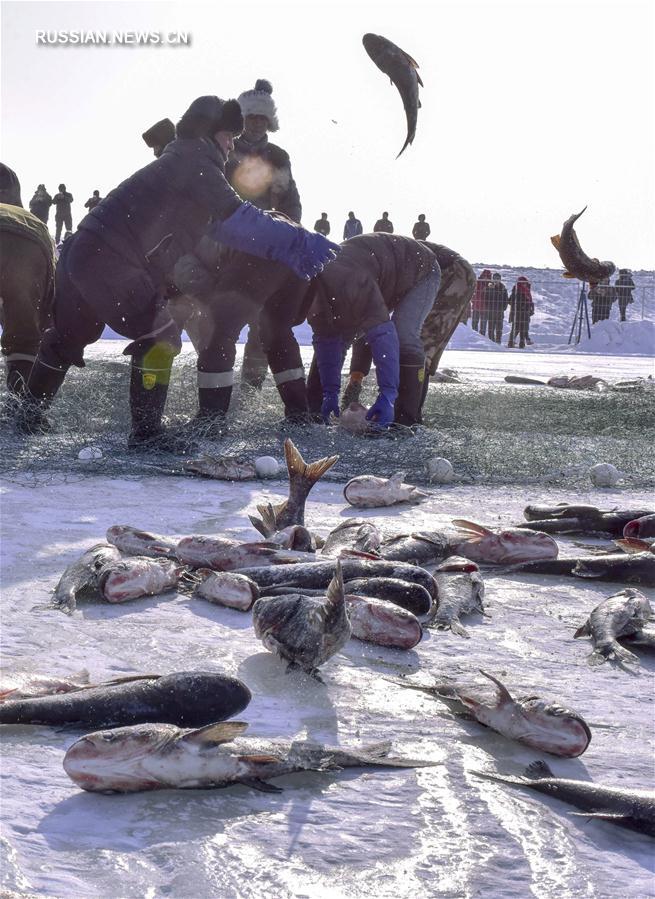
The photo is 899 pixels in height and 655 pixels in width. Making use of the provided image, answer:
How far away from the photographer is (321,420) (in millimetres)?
8594

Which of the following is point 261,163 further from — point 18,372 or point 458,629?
point 458,629

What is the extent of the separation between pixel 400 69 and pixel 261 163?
1543 millimetres

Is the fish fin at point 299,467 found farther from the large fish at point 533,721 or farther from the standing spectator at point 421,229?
the standing spectator at point 421,229

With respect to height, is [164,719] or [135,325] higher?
[135,325]

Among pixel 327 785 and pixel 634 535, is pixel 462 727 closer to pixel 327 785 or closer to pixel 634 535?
pixel 327 785

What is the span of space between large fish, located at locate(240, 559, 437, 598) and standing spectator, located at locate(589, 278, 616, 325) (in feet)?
92.4

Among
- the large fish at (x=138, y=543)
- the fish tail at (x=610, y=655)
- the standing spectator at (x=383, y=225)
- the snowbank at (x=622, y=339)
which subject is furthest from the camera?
the snowbank at (x=622, y=339)

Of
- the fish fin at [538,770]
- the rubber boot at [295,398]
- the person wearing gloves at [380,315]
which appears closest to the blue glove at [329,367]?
the person wearing gloves at [380,315]

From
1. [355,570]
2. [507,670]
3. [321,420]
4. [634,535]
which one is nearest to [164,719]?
[507,670]

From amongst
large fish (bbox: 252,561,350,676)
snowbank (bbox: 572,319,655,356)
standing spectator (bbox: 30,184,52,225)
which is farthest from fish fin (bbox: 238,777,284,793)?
snowbank (bbox: 572,319,655,356)

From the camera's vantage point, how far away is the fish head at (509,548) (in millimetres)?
4422

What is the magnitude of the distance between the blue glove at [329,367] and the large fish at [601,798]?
21.2ft

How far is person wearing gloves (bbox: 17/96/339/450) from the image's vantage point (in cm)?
690

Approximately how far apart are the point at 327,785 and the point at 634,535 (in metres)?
3.11
